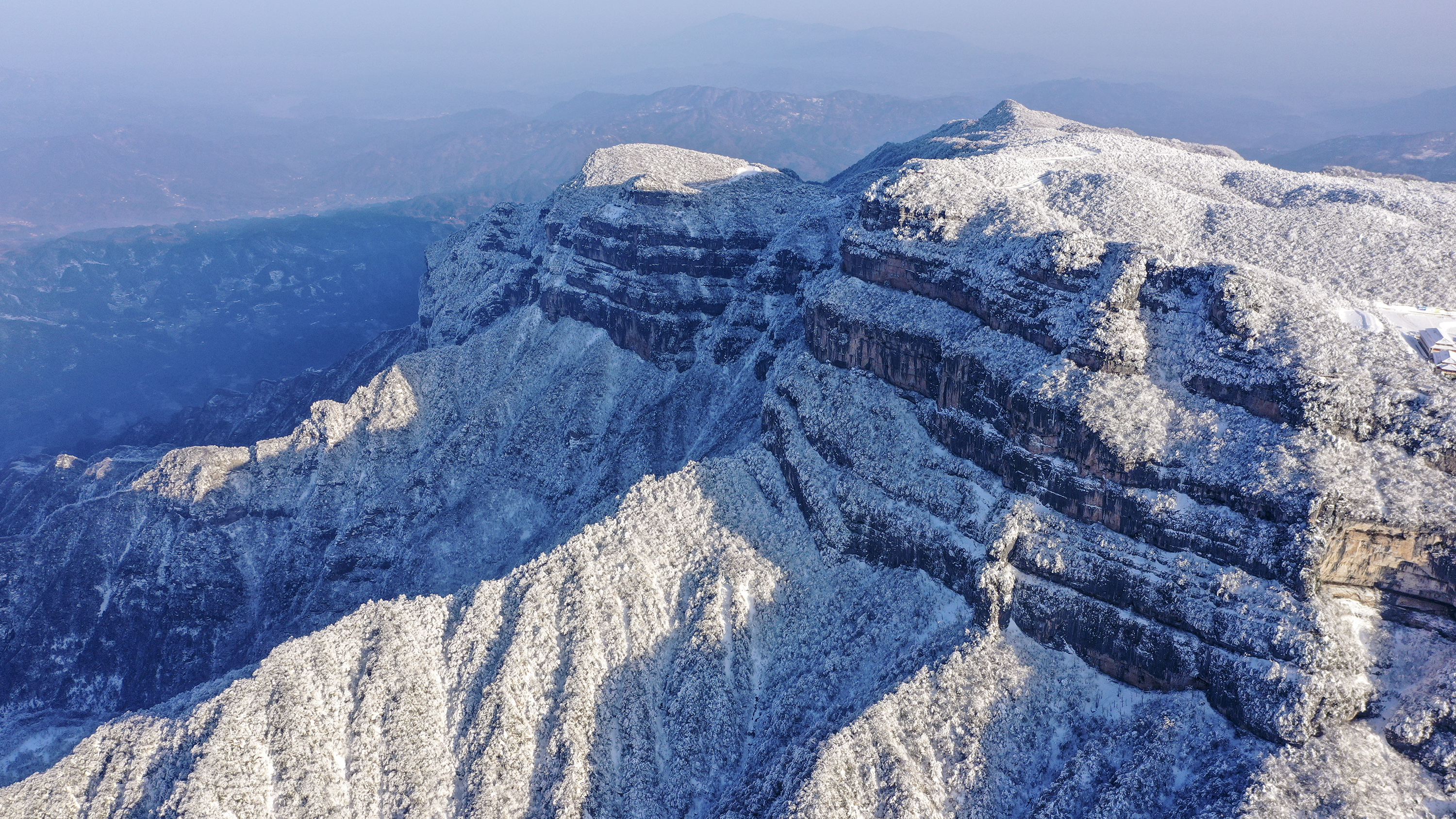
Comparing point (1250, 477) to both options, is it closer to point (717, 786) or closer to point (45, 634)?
point (717, 786)

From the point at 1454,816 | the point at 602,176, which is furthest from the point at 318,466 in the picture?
Answer: the point at 1454,816

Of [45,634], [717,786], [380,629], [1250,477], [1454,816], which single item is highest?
[1250,477]

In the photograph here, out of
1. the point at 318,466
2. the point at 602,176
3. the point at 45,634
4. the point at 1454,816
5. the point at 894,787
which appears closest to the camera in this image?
the point at 1454,816

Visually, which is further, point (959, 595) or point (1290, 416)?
point (959, 595)

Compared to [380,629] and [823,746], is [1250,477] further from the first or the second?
[380,629]

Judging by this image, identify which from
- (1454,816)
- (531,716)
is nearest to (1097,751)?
(1454,816)

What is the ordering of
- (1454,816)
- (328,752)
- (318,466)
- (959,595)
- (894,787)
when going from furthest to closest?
(318,466)
(959,595)
(328,752)
(894,787)
(1454,816)

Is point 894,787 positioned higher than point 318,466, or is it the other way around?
point 894,787
